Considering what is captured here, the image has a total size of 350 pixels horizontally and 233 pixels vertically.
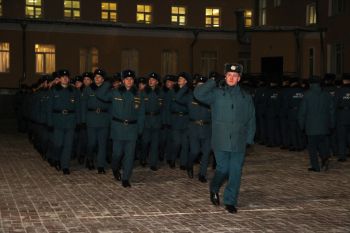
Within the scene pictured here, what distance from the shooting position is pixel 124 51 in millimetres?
39125


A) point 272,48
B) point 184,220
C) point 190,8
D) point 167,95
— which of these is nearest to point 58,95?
point 167,95

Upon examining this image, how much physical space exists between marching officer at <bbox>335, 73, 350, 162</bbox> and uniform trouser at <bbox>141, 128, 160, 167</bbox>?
4.92m

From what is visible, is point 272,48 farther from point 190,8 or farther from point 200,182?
point 200,182

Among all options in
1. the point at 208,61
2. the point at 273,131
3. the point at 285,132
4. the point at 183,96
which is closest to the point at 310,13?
the point at 208,61

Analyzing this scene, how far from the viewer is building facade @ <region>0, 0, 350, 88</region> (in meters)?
36.6

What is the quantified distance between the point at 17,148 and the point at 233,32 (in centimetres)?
2335

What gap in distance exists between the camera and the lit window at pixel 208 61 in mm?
41125

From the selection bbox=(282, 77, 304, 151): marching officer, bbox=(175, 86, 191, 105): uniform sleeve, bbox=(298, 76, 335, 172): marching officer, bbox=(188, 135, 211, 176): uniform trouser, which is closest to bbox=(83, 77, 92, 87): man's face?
bbox=(175, 86, 191, 105): uniform sleeve

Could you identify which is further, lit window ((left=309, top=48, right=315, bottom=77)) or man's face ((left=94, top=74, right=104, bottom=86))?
lit window ((left=309, top=48, right=315, bottom=77))

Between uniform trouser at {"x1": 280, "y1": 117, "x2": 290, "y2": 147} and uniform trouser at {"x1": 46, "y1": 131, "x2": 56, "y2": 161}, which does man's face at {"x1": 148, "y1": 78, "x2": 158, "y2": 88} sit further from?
uniform trouser at {"x1": 280, "y1": 117, "x2": 290, "y2": 147}

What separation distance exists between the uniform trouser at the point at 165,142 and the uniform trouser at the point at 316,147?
11.5 feet

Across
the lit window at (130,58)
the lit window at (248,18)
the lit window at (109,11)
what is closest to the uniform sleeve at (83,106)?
the lit window at (130,58)

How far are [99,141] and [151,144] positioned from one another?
1564 millimetres

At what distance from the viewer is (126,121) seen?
42.8ft
